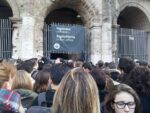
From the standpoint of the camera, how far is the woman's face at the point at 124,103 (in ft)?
9.47

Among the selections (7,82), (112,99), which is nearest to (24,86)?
(7,82)

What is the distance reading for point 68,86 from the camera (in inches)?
99.6

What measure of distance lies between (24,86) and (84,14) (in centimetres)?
1436

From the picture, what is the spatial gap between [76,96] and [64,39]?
14509 mm

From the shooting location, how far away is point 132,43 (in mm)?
19188

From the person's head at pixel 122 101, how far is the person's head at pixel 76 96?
411mm

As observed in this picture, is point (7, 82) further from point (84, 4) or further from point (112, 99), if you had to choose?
point (84, 4)

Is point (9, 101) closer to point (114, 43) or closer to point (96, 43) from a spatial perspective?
point (96, 43)

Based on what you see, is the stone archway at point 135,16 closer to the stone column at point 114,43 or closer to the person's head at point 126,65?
the stone column at point 114,43

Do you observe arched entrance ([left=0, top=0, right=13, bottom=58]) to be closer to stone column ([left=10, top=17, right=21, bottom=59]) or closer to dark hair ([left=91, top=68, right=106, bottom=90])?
stone column ([left=10, top=17, right=21, bottom=59])

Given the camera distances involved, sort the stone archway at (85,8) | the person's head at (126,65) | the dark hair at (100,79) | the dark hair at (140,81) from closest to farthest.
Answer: the dark hair at (140,81) → the dark hair at (100,79) → the person's head at (126,65) → the stone archway at (85,8)

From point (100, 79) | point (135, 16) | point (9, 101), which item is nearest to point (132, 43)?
point (135, 16)

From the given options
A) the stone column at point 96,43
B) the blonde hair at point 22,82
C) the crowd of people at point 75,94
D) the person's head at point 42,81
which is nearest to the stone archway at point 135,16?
the stone column at point 96,43

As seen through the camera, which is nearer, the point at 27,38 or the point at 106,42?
the point at 27,38
